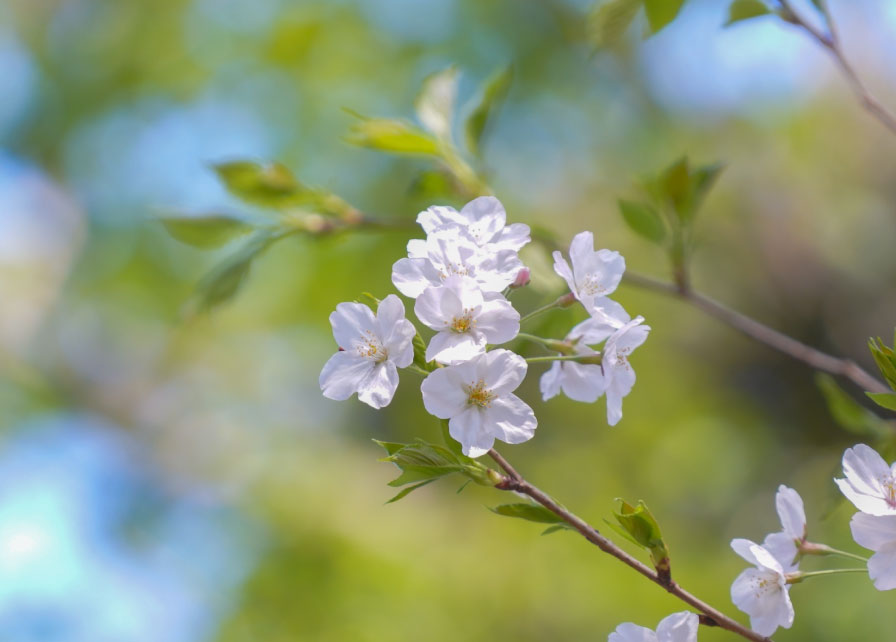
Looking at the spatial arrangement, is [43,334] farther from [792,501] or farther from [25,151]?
[792,501]

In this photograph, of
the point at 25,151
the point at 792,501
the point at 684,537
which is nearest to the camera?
the point at 792,501

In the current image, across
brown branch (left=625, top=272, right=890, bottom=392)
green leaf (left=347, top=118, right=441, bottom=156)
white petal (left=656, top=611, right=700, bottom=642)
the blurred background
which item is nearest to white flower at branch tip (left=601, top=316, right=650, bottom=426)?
white petal (left=656, top=611, right=700, bottom=642)

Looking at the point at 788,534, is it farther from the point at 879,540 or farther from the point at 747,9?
the point at 747,9

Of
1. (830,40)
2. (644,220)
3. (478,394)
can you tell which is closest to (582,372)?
(478,394)

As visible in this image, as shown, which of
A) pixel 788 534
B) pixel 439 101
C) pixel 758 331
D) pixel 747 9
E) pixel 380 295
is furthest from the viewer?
pixel 380 295

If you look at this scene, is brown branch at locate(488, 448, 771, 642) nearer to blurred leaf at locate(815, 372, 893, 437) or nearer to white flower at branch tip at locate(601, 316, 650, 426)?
white flower at branch tip at locate(601, 316, 650, 426)

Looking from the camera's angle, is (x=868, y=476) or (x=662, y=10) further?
(x=662, y=10)

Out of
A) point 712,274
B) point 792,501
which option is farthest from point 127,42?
point 792,501
